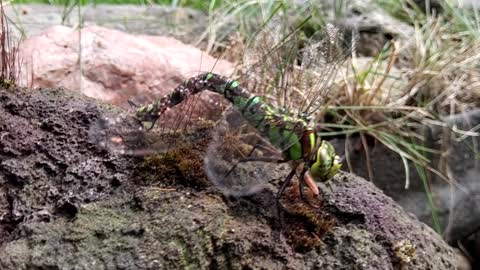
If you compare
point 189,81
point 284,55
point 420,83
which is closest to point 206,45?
point 420,83

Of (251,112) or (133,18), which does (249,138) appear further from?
(133,18)

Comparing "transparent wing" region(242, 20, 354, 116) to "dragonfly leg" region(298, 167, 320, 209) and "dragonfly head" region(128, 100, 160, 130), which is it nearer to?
"dragonfly leg" region(298, 167, 320, 209)

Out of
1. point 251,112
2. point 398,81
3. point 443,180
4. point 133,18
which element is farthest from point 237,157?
point 133,18

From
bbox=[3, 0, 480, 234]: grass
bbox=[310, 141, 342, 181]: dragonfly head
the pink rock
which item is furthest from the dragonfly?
bbox=[3, 0, 480, 234]: grass

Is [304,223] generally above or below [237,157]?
below

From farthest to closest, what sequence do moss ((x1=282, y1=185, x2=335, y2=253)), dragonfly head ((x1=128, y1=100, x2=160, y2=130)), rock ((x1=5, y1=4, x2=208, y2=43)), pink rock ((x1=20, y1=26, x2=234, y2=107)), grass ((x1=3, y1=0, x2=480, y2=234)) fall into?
1. rock ((x1=5, y1=4, x2=208, y2=43))
2. grass ((x1=3, y1=0, x2=480, y2=234))
3. pink rock ((x1=20, y1=26, x2=234, y2=107))
4. dragonfly head ((x1=128, y1=100, x2=160, y2=130))
5. moss ((x1=282, y1=185, x2=335, y2=253))
